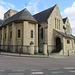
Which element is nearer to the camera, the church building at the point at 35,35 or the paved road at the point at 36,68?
the paved road at the point at 36,68

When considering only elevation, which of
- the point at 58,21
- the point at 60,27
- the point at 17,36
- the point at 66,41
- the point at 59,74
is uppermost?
the point at 58,21

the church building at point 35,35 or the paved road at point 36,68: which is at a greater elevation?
the church building at point 35,35

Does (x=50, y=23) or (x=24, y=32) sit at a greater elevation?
(x=50, y=23)

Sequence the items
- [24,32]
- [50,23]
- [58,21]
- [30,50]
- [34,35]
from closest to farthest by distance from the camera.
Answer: [30,50] < [24,32] < [34,35] < [50,23] < [58,21]

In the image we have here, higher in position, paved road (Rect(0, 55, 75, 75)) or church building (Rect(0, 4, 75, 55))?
church building (Rect(0, 4, 75, 55))

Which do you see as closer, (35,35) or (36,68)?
(36,68)

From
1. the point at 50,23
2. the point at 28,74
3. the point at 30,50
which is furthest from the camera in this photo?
the point at 50,23

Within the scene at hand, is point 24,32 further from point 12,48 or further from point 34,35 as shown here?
point 12,48

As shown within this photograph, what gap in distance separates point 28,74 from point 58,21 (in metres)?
25.3

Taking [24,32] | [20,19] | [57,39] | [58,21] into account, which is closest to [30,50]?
[24,32]

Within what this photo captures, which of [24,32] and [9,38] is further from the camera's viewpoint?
[9,38]

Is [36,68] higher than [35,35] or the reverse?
the reverse

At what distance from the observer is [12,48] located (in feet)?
68.2

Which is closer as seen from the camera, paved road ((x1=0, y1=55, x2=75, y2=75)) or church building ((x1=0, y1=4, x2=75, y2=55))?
paved road ((x1=0, y1=55, x2=75, y2=75))
